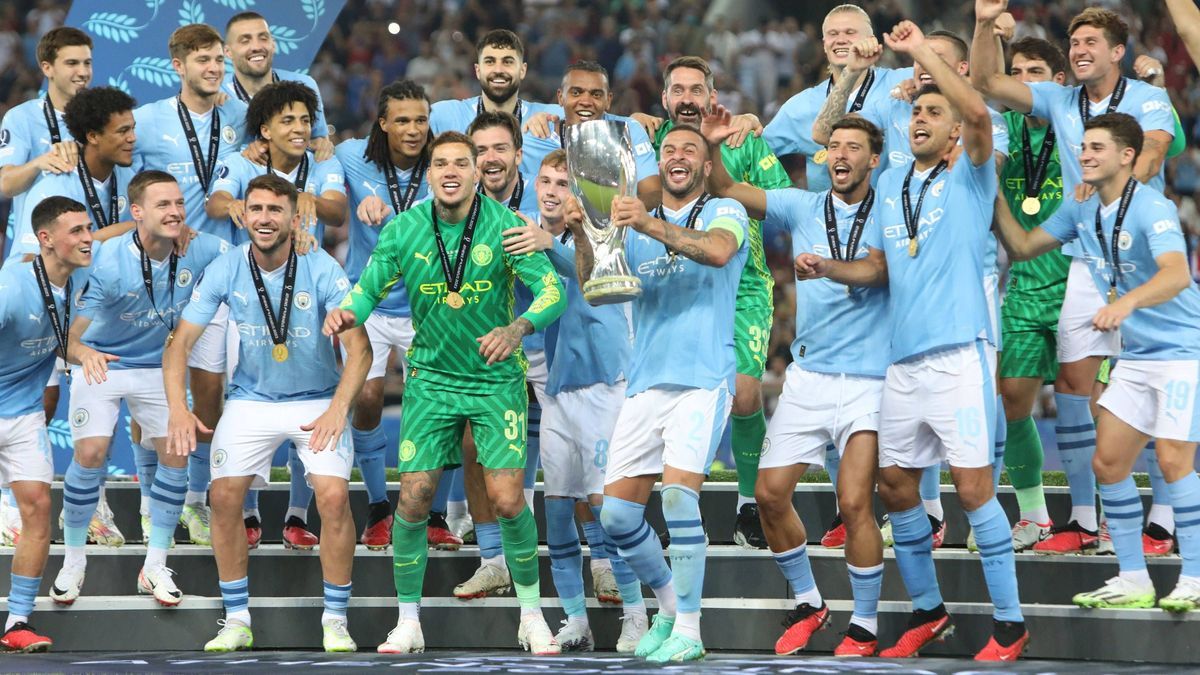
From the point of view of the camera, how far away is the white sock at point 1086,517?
7363 mm

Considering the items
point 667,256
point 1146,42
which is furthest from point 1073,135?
point 1146,42

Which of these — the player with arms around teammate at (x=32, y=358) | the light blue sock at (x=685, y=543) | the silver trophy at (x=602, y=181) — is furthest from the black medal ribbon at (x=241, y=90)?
the light blue sock at (x=685, y=543)

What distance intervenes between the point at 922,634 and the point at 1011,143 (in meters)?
2.36

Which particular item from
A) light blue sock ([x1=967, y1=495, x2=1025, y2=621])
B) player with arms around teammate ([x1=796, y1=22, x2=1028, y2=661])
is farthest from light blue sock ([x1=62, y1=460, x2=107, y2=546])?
light blue sock ([x1=967, y1=495, x2=1025, y2=621])

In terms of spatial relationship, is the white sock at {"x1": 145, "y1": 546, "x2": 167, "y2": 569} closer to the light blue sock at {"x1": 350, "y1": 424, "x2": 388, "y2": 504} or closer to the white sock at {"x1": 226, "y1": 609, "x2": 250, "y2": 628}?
the white sock at {"x1": 226, "y1": 609, "x2": 250, "y2": 628}

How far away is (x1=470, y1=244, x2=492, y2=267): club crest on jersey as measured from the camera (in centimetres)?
696

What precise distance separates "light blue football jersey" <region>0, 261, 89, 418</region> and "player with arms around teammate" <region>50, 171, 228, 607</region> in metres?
0.13

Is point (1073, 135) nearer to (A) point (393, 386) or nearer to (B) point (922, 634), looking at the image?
(B) point (922, 634)

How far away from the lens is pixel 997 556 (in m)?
6.41

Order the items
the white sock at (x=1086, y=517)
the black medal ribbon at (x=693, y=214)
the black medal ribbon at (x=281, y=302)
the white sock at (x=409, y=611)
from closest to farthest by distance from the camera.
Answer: the black medal ribbon at (x=693, y=214)
the white sock at (x=409, y=611)
the black medal ribbon at (x=281, y=302)
the white sock at (x=1086, y=517)

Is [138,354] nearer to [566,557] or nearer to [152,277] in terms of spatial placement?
[152,277]

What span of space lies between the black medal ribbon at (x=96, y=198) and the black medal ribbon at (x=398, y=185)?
1.38 m

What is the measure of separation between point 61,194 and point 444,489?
2321mm

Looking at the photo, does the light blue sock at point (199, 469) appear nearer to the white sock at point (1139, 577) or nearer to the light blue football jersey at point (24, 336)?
the light blue football jersey at point (24, 336)
